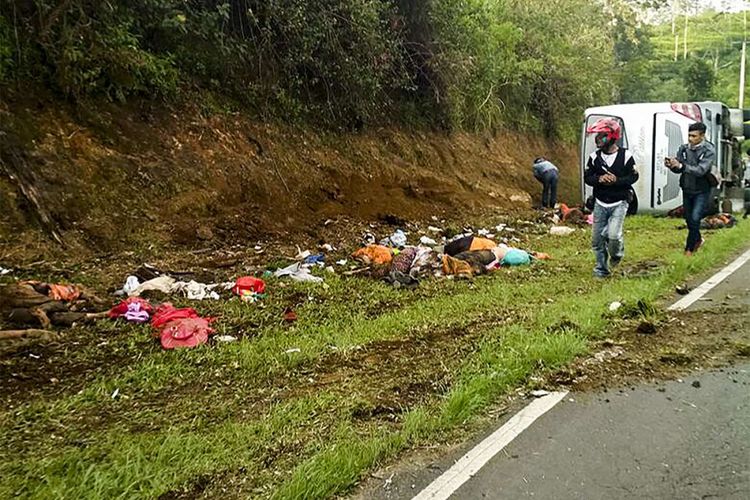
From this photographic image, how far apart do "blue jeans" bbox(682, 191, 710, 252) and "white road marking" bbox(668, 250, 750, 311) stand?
2.20 ft

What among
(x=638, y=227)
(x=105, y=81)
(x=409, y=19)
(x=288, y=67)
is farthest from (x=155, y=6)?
(x=638, y=227)

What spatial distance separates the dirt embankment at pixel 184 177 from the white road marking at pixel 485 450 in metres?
5.86

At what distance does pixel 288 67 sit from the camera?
12.0 meters

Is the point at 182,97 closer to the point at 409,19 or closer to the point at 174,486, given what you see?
the point at 409,19

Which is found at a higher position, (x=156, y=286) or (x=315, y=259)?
(x=156, y=286)

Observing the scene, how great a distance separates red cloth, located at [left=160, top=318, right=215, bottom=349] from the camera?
5.17m

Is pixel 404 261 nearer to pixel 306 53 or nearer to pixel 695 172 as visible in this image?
pixel 695 172

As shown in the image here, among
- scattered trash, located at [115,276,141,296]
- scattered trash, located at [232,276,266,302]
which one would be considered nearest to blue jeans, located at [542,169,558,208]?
scattered trash, located at [232,276,266,302]

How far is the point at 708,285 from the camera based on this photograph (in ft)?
24.9

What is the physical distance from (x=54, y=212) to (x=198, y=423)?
5070mm

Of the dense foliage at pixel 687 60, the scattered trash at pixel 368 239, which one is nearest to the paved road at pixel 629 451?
the scattered trash at pixel 368 239

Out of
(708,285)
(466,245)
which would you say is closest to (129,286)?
(466,245)

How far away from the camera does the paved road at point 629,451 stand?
3.04m

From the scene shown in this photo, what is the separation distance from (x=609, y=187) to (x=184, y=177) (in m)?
6.04
